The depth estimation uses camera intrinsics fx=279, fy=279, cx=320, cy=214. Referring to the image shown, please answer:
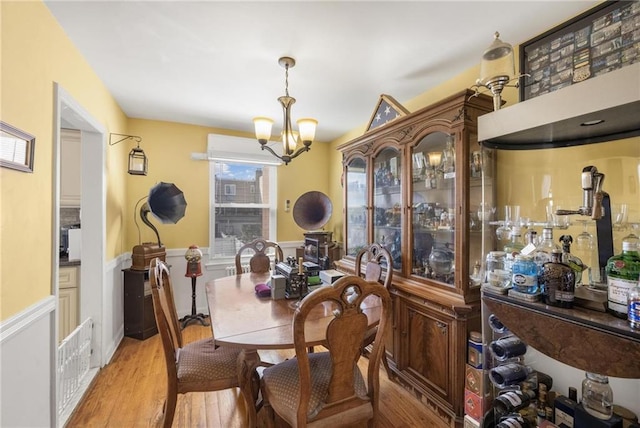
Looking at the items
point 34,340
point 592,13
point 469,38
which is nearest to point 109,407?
point 34,340

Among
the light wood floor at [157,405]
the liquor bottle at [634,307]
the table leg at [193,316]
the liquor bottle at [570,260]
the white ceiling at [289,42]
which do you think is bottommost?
the light wood floor at [157,405]

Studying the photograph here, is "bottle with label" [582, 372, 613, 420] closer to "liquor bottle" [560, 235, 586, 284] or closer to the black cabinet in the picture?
"liquor bottle" [560, 235, 586, 284]

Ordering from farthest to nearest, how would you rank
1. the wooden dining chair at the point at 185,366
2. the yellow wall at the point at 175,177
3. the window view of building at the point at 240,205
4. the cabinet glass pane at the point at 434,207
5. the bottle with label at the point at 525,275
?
the window view of building at the point at 240,205 < the yellow wall at the point at 175,177 < the cabinet glass pane at the point at 434,207 < the wooden dining chair at the point at 185,366 < the bottle with label at the point at 525,275

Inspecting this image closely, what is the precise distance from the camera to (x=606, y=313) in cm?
100

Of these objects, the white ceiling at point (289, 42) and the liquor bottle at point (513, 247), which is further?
the white ceiling at point (289, 42)

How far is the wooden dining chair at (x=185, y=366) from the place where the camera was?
1.41 meters

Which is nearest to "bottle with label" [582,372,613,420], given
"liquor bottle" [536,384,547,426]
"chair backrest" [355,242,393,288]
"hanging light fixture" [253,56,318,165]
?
"liquor bottle" [536,384,547,426]

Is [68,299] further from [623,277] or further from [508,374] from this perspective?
[623,277]

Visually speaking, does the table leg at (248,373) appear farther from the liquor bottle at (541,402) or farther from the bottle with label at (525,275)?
the liquor bottle at (541,402)

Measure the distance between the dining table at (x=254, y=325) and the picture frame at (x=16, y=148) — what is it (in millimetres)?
1140

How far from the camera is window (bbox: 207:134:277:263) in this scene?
3.54 metres

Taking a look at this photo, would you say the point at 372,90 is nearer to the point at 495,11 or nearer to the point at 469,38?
the point at 469,38

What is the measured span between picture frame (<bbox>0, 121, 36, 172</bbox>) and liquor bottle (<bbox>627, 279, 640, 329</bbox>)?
237 centimetres

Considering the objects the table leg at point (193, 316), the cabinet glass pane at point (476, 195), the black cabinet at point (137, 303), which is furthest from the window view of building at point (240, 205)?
the cabinet glass pane at point (476, 195)
